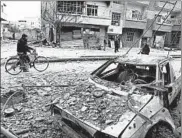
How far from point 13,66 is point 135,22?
20.9 m

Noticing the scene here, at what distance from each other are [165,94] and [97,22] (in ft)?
61.3

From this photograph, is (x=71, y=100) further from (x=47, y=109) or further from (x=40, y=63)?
(x=40, y=63)

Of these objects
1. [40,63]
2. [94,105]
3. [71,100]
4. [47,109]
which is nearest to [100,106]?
[94,105]

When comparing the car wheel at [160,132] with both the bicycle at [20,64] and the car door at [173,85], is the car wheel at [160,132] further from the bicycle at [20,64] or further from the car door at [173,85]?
the bicycle at [20,64]

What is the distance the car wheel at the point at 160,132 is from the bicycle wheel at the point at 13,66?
5141 mm

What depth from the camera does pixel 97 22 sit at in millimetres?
20672

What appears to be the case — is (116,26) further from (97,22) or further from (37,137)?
(37,137)

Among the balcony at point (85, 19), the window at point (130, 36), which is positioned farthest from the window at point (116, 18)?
the window at point (130, 36)

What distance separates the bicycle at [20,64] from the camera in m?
6.06

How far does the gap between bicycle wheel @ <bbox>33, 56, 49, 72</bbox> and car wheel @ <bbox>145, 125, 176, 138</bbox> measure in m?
5.53

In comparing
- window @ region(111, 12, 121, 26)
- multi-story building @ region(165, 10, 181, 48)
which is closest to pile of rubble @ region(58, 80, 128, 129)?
window @ region(111, 12, 121, 26)

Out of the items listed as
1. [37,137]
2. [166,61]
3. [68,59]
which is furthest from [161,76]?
[68,59]

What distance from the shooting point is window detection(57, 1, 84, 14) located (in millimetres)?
17734

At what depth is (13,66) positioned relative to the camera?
6238 millimetres
